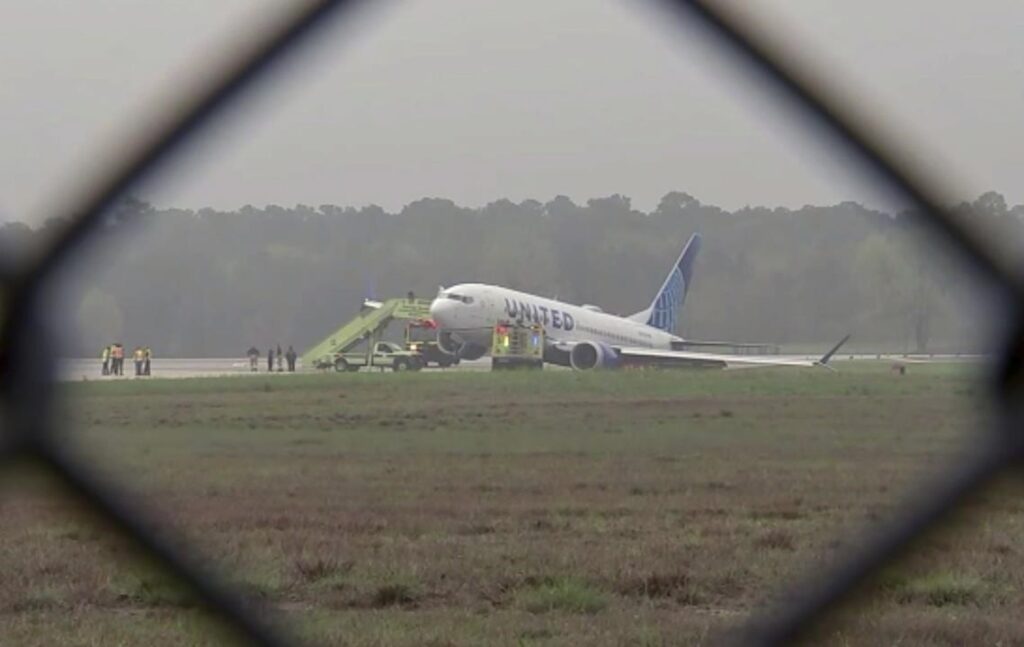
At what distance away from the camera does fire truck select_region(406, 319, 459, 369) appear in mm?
28375

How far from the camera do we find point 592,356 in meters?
29.2

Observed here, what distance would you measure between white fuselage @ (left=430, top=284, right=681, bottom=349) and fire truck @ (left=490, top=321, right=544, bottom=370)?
392 mm

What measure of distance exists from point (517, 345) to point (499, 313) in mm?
1257

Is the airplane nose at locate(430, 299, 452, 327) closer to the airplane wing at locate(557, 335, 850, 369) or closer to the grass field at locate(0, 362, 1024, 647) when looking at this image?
the airplane wing at locate(557, 335, 850, 369)

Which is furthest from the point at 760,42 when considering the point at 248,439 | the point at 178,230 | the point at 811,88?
the point at 248,439

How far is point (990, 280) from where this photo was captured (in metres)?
1.72

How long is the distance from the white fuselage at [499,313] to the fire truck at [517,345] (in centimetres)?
39

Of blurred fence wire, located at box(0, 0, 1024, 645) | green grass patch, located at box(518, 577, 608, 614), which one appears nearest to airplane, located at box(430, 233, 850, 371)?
green grass patch, located at box(518, 577, 608, 614)

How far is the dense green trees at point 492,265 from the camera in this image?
3232 mm

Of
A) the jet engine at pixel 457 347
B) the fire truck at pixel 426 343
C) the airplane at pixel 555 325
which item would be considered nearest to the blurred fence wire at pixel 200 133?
the airplane at pixel 555 325

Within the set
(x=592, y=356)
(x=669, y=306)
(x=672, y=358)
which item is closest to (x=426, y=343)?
(x=592, y=356)

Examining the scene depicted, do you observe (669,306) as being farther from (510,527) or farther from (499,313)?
(510,527)

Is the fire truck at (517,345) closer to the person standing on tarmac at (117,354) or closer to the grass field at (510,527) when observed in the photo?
the grass field at (510,527)

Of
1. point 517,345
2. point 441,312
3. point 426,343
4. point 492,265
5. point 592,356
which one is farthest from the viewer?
point 592,356
